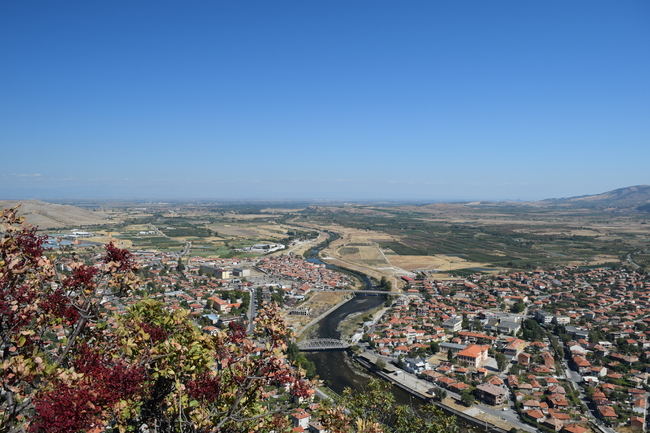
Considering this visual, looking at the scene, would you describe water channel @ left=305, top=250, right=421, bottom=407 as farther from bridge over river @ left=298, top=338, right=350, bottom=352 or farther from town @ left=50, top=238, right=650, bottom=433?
town @ left=50, top=238, right=650, bottom=433


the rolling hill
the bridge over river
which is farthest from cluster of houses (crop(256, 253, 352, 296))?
the rolling hill

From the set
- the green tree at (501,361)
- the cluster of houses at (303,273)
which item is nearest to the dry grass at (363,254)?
the cluster of houses at (303,273)

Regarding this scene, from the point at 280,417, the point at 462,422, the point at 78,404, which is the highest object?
the point at 78,404

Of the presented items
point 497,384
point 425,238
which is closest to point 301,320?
point 497,384

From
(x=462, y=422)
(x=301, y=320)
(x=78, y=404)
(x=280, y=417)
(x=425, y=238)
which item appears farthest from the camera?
(x=425, y=238)

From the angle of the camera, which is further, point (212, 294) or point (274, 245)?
point (274, 245)

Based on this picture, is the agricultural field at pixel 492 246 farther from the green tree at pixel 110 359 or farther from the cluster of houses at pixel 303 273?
the green tree at pixel 110 359

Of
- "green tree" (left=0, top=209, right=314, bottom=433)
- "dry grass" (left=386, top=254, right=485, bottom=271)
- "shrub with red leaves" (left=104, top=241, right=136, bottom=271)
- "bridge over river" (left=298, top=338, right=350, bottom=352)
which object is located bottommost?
"bridge over river" (left=298, top=338, right=350, bottom=352)

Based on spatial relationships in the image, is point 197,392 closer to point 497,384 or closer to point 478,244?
point 497,384
